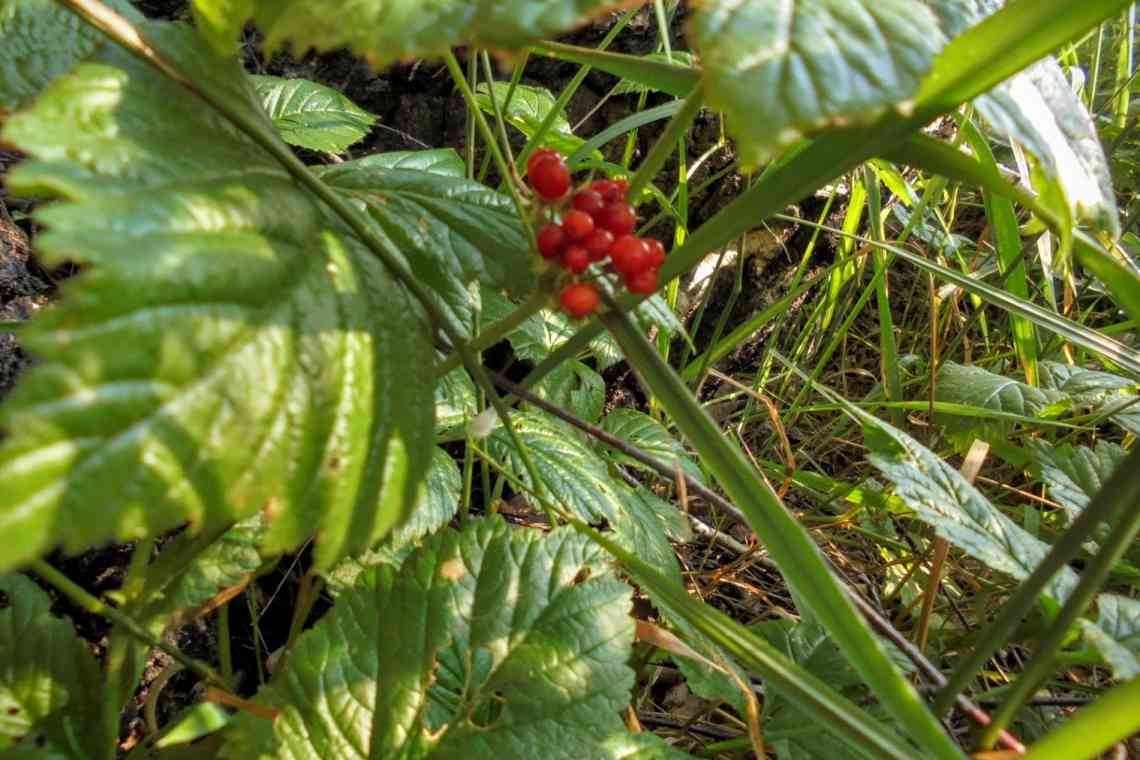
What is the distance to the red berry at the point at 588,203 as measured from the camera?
1.99 ft

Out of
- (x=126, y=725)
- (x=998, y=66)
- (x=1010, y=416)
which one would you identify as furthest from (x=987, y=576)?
(x=126, y=725)

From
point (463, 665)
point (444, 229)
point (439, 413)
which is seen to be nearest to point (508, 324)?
point (444, 229)

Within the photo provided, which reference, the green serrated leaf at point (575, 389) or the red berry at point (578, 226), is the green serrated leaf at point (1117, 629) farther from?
the green serrated leaf at point (575, 389)

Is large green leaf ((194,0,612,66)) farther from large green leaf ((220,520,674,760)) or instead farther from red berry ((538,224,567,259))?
large green leaf ((220,520,674,760))

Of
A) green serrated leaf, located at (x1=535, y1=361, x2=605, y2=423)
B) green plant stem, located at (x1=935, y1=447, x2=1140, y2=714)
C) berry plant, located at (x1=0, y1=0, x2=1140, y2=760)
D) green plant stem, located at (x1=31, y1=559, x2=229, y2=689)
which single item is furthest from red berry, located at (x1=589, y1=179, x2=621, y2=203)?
green serrated leaf, located at (x1=535, y1=361, x2=605, y2=423)

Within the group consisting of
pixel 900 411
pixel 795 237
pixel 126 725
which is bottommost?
pixel 126 725

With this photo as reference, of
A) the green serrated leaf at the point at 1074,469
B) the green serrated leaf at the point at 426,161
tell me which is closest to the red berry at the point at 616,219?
the green serrated leaf at the point at 426,161

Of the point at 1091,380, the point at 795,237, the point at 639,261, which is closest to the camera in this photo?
the point at 639,261

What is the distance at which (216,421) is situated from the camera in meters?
0.47

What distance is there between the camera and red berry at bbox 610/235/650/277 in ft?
1.92

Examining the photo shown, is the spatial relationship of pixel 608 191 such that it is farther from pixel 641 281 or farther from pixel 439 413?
pixel 439 413

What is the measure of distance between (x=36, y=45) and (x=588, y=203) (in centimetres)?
49

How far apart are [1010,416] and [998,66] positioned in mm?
1109

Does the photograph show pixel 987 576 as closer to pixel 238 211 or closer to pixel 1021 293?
pixel 1021 293
